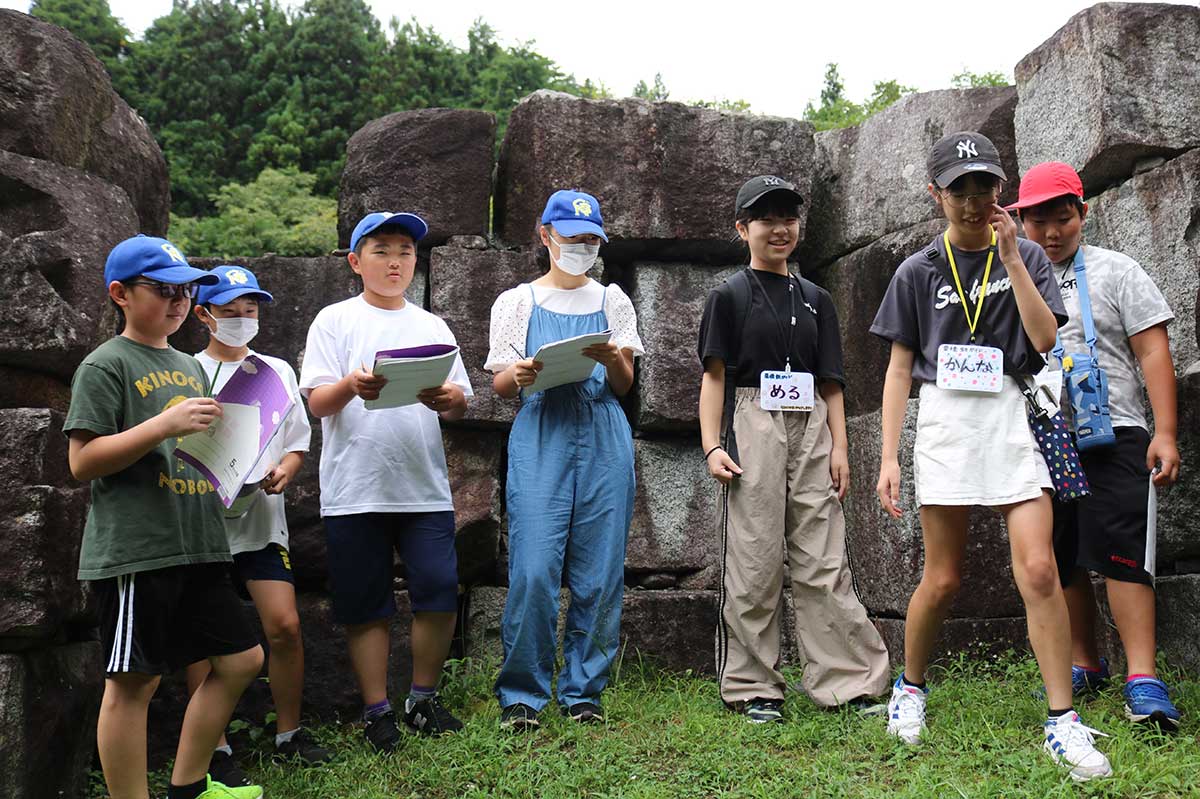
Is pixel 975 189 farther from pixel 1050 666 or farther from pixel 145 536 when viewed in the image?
pixel 145 536

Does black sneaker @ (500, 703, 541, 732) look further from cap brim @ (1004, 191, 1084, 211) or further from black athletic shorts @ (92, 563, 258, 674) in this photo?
cap brim @ (1004, 191, 1084, 211)

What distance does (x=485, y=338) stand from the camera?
4727mm

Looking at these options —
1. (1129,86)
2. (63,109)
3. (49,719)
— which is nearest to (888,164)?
(1129,86)

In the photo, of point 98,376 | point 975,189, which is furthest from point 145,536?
point 975,189

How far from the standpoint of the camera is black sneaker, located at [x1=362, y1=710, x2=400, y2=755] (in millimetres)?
3668

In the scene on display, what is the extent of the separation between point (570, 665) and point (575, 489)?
0.63m

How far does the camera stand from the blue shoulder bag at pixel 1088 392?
11.4 ft

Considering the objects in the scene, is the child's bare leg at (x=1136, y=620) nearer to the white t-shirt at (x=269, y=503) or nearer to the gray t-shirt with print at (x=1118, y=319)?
the gray t-shirt with print at (x=1118, y=319)

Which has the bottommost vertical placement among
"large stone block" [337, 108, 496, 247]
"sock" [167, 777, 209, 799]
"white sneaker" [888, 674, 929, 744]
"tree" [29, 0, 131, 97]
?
"sock" [167, 777, 209, 799]

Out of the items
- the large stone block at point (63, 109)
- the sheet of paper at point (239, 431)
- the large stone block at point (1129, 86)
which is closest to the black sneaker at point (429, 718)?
the sheet of paper at point (239, 431)

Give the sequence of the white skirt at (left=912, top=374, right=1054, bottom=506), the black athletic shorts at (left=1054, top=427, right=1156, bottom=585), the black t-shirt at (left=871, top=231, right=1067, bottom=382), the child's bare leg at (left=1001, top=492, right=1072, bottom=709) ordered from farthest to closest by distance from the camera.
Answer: the black athletic shorts at (left=1054, top=427, right=1156, bottom=585) → the black t-shirt at (left=871, top=231, right=1067, bottom=382) → the white skirt at (left=912, top=374, right=1054, bottom=506) → the child's bare leg at (left=1001, top=492, right=1072, bottom=709)

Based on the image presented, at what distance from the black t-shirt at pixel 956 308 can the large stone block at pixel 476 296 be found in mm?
1821

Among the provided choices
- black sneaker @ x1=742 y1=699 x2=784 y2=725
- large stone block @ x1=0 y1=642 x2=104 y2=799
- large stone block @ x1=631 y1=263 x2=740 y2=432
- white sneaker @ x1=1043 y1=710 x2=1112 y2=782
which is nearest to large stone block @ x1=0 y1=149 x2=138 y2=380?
large stone block @ x1=0 y1=642 x2=104 y2=799

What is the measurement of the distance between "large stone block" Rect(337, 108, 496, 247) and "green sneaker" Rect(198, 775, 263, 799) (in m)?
2.49
